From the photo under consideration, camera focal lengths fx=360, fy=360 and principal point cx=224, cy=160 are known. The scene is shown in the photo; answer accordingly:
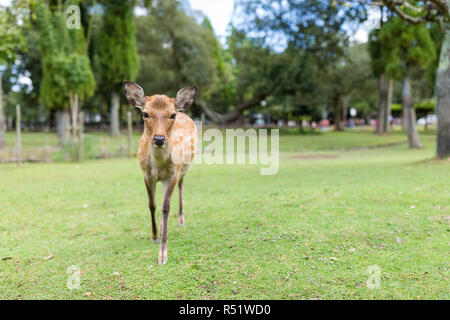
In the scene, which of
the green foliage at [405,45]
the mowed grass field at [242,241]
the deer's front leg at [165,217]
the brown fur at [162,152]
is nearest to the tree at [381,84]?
the green foliage at [405,45]

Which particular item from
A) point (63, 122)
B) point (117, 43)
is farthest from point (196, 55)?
point (63, 122)

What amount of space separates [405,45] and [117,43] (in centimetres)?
2109

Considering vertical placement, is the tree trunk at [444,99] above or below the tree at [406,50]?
below

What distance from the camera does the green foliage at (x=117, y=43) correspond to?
28.7 metres

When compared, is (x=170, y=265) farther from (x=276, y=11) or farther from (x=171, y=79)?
(x=171, y=79)

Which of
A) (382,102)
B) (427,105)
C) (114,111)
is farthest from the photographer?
(427,105)

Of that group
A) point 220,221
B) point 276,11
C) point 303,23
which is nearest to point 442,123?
point 220,221

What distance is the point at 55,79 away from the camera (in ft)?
64.4

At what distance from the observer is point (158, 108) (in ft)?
15.2

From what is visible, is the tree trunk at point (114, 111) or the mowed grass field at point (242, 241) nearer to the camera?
the mowed grass field at point (242, 241)

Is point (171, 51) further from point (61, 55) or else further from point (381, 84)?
point (381, 84)

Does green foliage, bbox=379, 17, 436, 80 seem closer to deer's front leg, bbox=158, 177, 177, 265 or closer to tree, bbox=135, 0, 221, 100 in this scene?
deer's front leg, bbox=158, 177, 177, 265

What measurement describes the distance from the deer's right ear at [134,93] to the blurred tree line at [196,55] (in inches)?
453

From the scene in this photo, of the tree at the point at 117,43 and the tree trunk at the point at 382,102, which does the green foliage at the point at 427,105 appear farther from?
the tree at the point at 117,43
